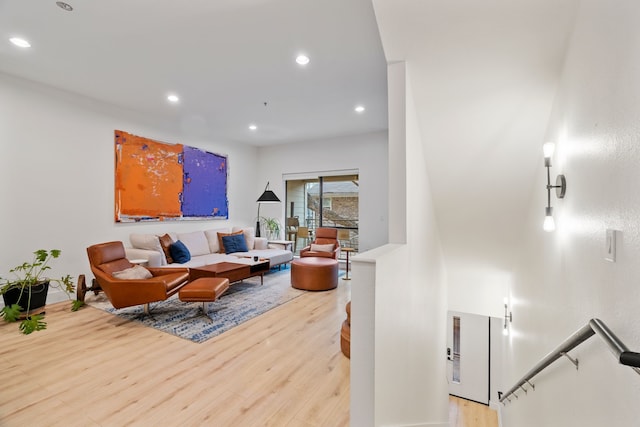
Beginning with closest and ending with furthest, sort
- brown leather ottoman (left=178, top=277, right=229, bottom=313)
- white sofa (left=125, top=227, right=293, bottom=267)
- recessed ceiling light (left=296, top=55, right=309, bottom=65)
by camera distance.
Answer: recessed ceiling light (left=296, top=55, right=309, bottom=65) → brown leather ottoman (left=178, top=277, right=229, bottom=313) → white sofa (left=125, top=227, right=293, bottom=267)

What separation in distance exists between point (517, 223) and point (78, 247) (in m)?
6.10

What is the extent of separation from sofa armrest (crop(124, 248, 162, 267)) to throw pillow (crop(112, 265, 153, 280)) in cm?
71

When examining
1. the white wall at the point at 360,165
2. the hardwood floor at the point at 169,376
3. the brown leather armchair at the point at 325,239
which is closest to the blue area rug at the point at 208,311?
the hardwood floor at the point at 169,376

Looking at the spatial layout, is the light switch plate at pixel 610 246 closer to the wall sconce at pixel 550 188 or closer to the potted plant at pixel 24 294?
the wall sconce at pixel 550 188

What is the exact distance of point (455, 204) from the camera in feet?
11.2

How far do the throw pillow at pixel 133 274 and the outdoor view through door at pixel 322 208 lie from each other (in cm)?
401

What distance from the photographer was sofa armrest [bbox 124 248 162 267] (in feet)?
14.1

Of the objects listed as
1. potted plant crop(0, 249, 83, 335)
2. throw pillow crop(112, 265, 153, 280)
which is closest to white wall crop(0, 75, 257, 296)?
potted plant crop(0, 249, 83, 335)

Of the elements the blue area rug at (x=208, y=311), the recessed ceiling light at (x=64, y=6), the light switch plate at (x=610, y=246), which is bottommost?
the blue area rug at (x=208, y=311)

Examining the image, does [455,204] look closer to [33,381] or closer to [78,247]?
[33,381]

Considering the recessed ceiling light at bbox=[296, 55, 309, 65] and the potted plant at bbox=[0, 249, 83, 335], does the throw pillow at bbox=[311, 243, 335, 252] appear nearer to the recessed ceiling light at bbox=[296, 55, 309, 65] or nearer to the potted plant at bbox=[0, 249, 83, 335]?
the recessed ceiling light at bbox=[296, 55, 309, 65]

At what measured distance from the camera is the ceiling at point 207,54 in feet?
8.02

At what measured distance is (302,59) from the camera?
316 centimetres

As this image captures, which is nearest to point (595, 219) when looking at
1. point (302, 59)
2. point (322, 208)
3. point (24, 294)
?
point (302, 59)
